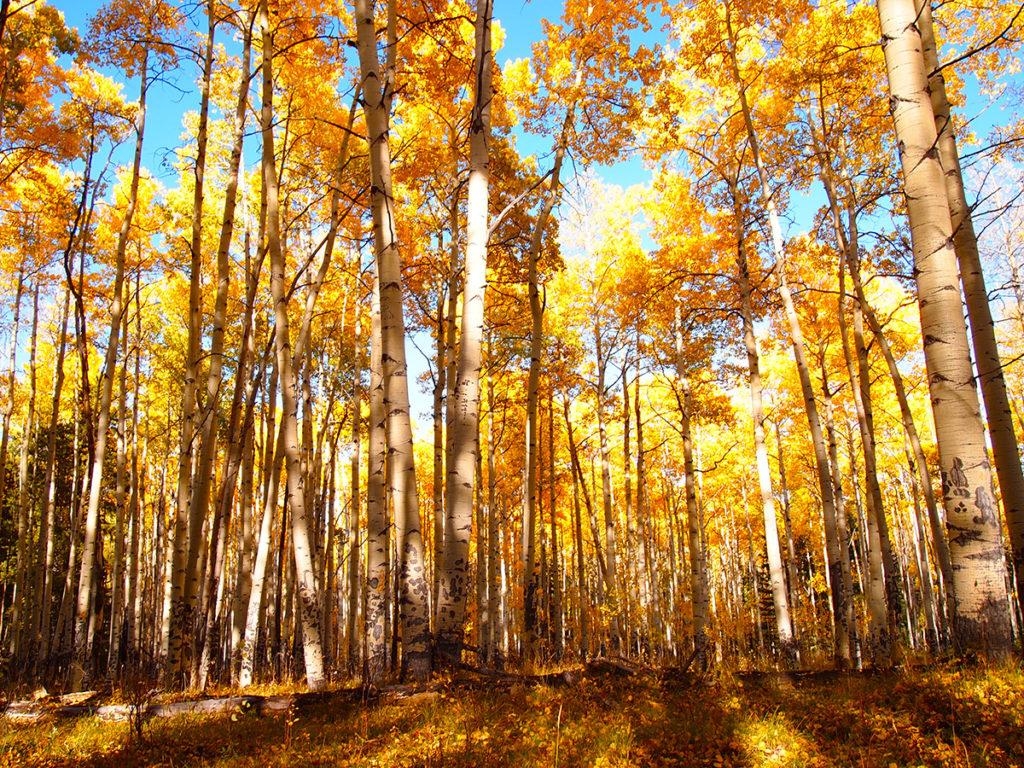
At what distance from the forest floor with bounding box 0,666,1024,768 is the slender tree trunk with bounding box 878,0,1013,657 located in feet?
1.16

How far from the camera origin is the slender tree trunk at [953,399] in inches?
130

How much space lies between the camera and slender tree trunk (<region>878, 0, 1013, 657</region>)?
10.9 feet

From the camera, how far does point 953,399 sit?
3416 mm

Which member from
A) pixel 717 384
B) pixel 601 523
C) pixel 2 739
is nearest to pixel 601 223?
pixel 717 384

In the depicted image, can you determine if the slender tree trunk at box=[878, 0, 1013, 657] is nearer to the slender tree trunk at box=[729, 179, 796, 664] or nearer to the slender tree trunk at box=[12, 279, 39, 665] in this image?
the slender tree trunk at box=[729, 179, 796, 664]

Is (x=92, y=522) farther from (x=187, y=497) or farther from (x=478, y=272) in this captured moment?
(x=478, y=272)

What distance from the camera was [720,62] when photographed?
990 centimetres

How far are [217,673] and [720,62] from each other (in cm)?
1425

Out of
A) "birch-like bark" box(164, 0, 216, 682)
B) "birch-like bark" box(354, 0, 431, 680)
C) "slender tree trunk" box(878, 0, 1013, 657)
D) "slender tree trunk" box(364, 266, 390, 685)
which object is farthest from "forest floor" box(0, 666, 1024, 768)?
"birch-like bark" box(164, 0, 216, 682)

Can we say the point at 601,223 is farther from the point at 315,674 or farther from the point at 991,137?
the point at 315,674

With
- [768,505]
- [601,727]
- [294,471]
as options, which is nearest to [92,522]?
[294,471]

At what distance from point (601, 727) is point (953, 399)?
9.54ft

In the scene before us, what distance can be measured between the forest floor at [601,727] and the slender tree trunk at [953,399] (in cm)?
35

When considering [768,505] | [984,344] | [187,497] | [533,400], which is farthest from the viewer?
[533,400]
